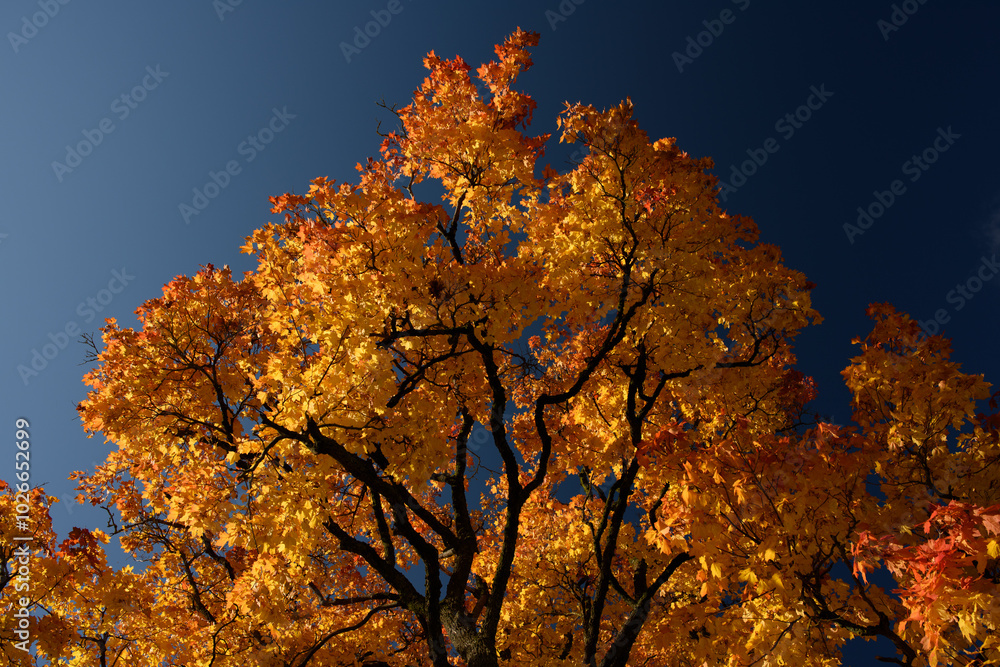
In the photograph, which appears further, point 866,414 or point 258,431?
point 866,414

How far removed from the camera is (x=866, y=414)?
28.1 ft

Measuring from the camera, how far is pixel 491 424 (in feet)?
28.7

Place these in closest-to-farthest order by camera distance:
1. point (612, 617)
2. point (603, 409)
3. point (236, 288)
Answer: point (236, 288)
point (603, 409)
point (612, 617)

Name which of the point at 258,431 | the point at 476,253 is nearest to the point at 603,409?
the point at 476,253

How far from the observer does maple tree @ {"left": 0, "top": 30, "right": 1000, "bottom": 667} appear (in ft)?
18.0

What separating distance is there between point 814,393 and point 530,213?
8159 millimetres

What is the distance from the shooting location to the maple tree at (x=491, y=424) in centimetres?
550

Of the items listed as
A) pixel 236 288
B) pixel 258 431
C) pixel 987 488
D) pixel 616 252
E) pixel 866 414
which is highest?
pixel 236 288

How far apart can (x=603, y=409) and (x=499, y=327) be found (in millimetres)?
4716

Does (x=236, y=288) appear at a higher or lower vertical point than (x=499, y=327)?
higher

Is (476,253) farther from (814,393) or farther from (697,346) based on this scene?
(814,393)

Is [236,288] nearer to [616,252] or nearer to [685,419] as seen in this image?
[616,252]

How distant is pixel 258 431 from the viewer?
661cm

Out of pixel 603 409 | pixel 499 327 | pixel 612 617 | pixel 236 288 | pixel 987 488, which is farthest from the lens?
pixel 612 617
